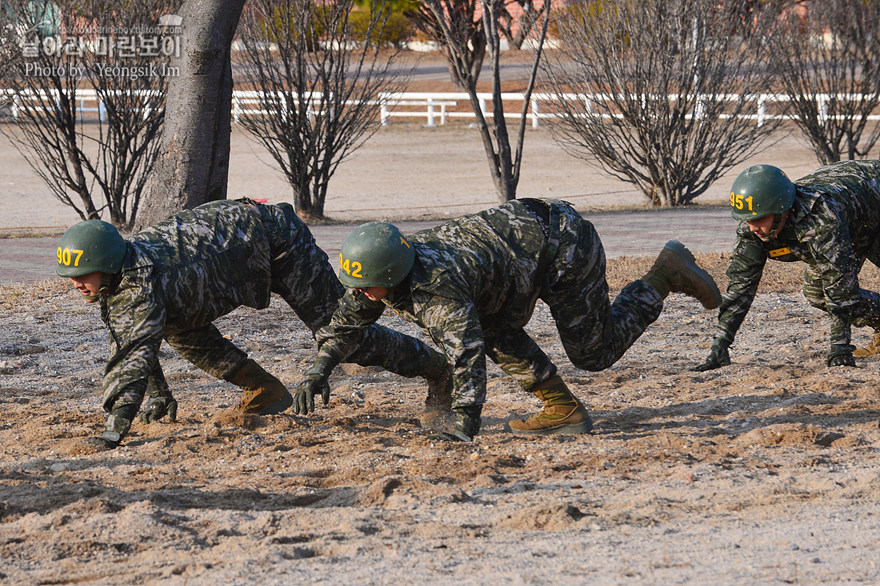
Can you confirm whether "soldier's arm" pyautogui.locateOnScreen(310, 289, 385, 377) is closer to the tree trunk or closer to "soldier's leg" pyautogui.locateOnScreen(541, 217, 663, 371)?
"soldier's leg" pyautogui.locateOnScreen(541, 217, 663, 371)

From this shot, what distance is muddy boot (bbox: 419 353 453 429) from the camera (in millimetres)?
6336

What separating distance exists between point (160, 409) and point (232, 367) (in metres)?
0.47

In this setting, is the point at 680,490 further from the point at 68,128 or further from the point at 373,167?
the point at 373,167

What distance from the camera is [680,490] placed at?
16.3 ft

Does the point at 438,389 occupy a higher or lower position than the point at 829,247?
lower

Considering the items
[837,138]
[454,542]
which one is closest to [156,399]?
[454,542]

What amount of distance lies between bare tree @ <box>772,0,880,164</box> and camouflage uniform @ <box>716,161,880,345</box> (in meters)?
12.3

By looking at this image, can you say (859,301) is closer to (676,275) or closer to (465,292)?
(676,275)

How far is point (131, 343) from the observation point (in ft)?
18.0

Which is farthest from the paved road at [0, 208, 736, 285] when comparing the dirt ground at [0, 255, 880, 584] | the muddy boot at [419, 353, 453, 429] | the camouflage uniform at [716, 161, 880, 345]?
the muddy boot at [419, 353, 453, 429]

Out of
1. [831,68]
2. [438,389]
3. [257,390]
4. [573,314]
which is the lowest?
[257,390]

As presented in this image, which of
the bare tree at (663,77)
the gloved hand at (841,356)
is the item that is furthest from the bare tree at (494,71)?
the gloved hand at (841,356)

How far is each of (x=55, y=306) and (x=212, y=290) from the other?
4.41 m

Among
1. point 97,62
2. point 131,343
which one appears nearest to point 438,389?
point 131,343
